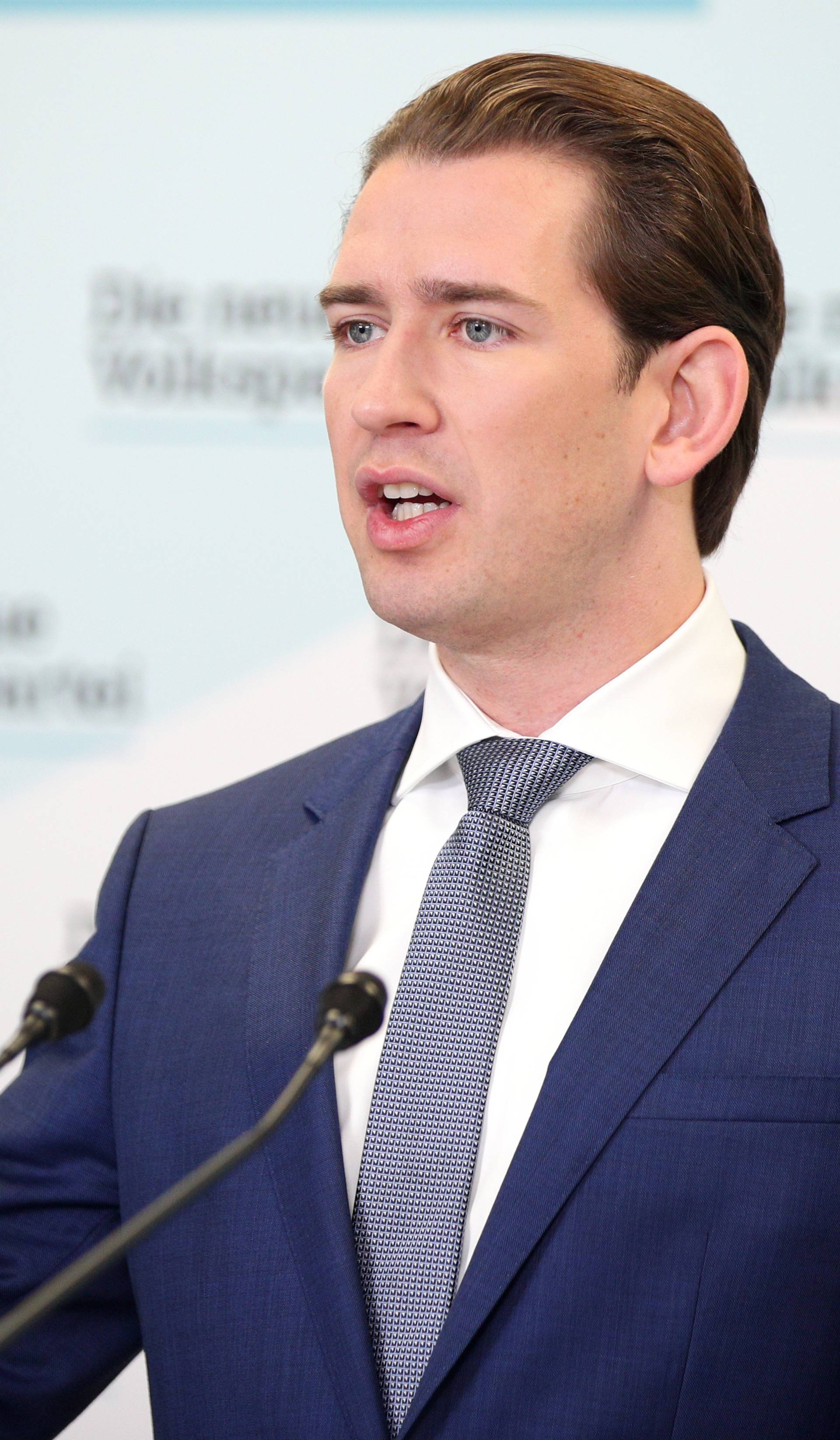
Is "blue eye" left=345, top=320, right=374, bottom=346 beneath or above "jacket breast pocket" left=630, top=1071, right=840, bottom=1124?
above

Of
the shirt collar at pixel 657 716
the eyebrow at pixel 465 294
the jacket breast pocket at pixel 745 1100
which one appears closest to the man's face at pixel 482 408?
the eyebrow at pixel 465 294

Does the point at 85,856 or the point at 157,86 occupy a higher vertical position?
the point at 157,86

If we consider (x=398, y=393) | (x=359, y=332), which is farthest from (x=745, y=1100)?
(x=359, y=332)

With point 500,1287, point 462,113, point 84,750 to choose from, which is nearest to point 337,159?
point 462,113

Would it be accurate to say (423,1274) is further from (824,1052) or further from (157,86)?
(157,86)

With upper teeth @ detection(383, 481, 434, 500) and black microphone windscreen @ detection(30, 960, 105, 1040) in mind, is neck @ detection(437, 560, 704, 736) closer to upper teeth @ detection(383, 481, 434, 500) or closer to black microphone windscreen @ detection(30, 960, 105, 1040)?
upper teeth @ detection(383, 481, 434, 500)

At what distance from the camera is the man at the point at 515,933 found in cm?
141

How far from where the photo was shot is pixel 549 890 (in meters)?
1.63

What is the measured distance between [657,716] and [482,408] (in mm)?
381

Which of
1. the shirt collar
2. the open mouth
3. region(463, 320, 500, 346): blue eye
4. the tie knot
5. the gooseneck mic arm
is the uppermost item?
region(463, 320, 500, 346): blue eye

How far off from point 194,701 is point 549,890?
1.06 m

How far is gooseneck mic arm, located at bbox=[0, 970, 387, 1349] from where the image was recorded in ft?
3.08

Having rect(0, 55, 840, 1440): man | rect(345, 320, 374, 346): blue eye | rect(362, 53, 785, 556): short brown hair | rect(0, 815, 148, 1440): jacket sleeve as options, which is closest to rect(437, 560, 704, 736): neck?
rect(0, 55, 840, 1440): man

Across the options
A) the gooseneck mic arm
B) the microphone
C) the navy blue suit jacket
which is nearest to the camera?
the gooseneck mic arm
